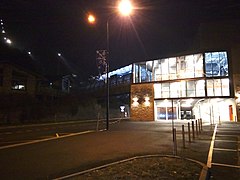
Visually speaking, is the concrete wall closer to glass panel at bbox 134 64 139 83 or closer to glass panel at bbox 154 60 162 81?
glass panel at bbox 134 64 139 83

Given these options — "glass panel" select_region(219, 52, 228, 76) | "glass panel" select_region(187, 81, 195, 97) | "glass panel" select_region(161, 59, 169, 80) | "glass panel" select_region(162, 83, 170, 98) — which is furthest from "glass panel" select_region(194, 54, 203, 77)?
"glass panel" select_region(162, 83, 170, 98)

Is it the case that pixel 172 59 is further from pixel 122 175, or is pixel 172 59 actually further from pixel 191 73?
pixel 122 175

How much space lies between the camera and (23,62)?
36.2 meters

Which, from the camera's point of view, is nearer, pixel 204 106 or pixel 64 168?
pixel 64 168

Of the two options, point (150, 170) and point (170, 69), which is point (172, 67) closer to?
point (170, 69)

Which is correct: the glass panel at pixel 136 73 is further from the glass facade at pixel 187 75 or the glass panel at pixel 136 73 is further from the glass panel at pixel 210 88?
the glass panel at pixel 210 88

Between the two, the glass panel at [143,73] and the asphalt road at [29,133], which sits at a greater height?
the glass panel at [143,73]

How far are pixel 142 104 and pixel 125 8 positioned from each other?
19596 mm

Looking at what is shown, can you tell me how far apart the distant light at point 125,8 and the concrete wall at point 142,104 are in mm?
18086

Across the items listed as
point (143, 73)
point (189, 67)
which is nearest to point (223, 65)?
point (189, 67)

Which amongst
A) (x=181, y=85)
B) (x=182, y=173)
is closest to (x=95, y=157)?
(x=182, y=173)

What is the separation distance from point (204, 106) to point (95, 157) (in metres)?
28.5

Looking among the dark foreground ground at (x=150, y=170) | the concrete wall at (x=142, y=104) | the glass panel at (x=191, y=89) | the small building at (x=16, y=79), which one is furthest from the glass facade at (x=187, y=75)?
the dark foreground ground at (x=150, y=170)

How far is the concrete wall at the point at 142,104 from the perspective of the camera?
3089 cm
